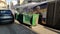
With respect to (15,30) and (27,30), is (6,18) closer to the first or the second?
(15,30)

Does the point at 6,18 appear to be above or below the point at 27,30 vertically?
above

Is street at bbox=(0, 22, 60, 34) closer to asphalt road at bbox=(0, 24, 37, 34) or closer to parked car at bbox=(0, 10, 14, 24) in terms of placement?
asphalt road at bbox=(0, 24, 37, 34)

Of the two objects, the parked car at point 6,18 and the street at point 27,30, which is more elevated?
the parked car at point 6,18

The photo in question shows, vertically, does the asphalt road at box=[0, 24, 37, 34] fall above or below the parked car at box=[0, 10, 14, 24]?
below

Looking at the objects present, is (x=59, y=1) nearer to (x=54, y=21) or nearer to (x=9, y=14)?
(x=54, y=21)

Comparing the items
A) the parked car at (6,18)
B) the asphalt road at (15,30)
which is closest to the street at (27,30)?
the asphalt road at (15,30)

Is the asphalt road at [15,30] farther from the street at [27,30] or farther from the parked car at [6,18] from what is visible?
Result: the parked car at [6,18]

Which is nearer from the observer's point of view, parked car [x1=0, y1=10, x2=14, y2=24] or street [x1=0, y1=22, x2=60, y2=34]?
street [x1=0, y1=22, x2=60, y2=34]

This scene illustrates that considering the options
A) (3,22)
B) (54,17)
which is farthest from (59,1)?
(3,22)

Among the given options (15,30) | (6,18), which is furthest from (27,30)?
(6,18)

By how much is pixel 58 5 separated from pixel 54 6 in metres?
0.68

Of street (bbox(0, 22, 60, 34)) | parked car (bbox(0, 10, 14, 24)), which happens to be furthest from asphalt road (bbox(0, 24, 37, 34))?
parked car (bbox(0, 10, 14, 24))

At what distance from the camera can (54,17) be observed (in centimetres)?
1529

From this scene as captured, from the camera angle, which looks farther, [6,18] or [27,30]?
[6,18]
